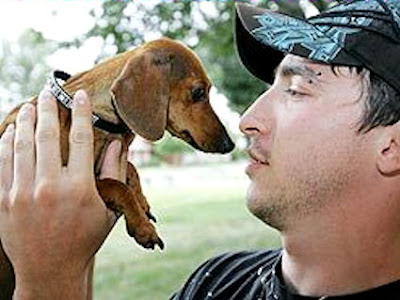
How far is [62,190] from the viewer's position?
135cm

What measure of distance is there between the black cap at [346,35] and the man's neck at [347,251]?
29cm

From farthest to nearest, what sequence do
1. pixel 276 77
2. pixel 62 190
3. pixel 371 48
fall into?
pixel 276 77 → pixel 371 48 → pixel 62 190

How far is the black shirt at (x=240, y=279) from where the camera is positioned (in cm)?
165

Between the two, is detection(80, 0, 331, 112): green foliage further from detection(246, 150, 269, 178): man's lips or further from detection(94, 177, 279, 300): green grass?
detection(246, 150, 269, 178): man's lips

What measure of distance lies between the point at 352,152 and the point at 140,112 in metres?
0.66

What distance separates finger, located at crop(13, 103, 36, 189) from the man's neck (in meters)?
0.53

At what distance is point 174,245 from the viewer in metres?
9.64

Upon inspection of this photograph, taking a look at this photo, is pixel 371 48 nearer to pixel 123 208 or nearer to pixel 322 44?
pixel 322 44

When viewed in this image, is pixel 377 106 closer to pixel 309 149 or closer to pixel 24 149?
pixel 309 149

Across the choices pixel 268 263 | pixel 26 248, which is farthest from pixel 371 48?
pixel 26 248

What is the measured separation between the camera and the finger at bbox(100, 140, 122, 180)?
175 cm

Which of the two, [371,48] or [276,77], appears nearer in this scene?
[371,48]

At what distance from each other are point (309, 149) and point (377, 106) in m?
0.16

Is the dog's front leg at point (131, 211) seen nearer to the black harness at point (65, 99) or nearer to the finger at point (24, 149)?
the black harness at point (65, 99)
